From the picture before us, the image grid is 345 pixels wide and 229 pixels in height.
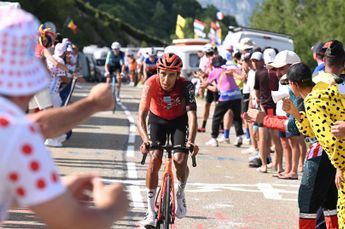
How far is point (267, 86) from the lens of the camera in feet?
45.2

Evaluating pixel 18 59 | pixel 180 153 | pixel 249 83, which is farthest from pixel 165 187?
pixel 249 83

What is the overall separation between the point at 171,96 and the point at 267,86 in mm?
5312

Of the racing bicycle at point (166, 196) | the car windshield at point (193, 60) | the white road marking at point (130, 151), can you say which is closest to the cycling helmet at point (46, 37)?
the white road marking at point (130, 151)

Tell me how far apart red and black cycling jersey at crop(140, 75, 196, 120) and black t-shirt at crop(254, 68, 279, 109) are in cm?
517

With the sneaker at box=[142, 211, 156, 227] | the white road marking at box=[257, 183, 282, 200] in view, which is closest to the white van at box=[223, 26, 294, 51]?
the white road marking at box=[257, 183, 282, 200]

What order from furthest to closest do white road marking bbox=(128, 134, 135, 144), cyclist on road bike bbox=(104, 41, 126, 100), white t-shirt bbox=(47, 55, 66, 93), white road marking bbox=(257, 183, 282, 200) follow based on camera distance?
cyclist on road bike bbox=(104, 41, 126, 100)
white road marking bbox=(128, 134, 135, 144)
white t-shirt bbox=(47, 55, 66, 93)
white road marking bbox=(257, 183, 282, 200)

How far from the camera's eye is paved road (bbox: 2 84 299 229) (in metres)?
9.70

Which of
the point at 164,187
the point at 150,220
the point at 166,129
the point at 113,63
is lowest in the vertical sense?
the point at 150,220

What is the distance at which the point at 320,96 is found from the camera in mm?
Result: 6172

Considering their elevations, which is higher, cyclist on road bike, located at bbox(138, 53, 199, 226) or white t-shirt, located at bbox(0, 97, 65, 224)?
white t-shirt, located at bbox(0, 97, 65, 224)

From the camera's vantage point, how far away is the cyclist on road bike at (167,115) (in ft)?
28.0

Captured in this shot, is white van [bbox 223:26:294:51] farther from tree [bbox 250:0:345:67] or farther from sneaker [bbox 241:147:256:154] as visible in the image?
tree [bbox 250:0:345:67]

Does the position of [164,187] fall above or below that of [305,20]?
below

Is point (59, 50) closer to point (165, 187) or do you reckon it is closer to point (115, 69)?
point (165, 187)
